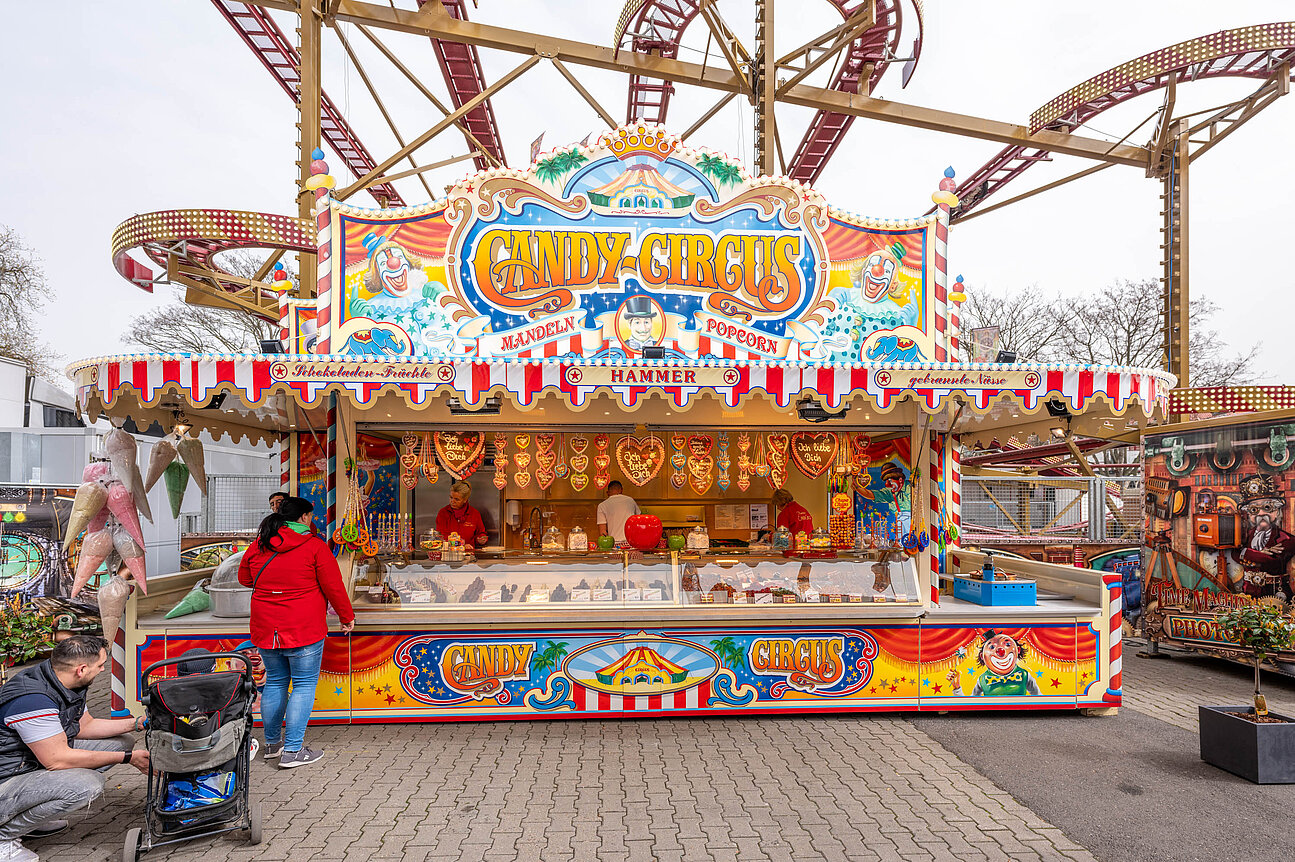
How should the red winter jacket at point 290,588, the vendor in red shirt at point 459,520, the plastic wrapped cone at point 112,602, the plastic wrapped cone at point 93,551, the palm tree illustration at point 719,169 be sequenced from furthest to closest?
the vendor in red shirt at point 459,520 → the palm tree illustration at point 719,169 → the plastic wrapped cone at point 93,551 → the plastic wrapped cone at point 112,602 → the red winter jacket at point 290,588

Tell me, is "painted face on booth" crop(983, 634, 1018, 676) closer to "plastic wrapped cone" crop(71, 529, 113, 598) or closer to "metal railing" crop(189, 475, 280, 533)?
"plastic wrapped cone" crop(71, 529, 113, 598)

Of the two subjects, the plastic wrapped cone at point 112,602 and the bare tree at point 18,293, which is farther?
the bare tree at point 18,293

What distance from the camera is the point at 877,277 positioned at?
7.20m

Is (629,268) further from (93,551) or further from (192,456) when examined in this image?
(93,551)

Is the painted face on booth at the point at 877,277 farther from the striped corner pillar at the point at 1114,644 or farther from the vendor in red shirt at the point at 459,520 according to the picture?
the vendor in red shirt at the point at 459,520

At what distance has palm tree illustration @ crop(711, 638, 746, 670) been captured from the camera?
607 centimetres

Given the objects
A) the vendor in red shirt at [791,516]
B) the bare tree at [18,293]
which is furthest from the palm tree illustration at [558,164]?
the bare tree at [18,293]

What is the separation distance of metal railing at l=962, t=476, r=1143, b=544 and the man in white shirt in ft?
23.2

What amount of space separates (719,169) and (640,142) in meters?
0.83

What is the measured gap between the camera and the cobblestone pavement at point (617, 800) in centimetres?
387

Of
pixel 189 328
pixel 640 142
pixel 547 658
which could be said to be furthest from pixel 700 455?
pixel 189 328

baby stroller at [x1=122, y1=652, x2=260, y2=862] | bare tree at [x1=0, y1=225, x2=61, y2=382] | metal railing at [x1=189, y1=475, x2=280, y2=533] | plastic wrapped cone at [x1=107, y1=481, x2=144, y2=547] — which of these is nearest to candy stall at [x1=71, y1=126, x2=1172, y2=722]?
plastic wrapped cone at [x1=107, y1=481, x2=144, y2=547]

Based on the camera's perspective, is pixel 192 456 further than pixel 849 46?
No

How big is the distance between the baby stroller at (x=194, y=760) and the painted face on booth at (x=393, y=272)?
3948mm
